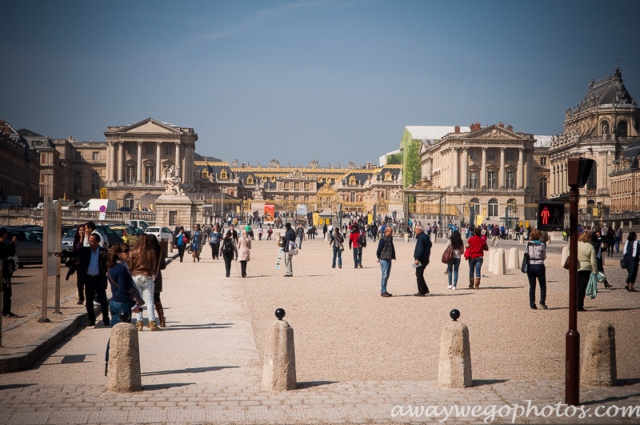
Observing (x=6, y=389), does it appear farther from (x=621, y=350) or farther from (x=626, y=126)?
(x=626, y=126)

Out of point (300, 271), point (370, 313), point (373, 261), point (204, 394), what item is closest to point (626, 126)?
point (373, 261)

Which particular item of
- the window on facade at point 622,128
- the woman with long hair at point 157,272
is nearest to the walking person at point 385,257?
the woman with long hair at point 157,272

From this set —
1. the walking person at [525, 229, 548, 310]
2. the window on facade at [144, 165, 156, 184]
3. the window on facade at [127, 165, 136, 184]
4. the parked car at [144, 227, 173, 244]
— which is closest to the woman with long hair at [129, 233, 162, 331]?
the walking person at [525, 229, 548, 310]

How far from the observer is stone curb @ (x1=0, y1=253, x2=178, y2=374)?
27.2 ft

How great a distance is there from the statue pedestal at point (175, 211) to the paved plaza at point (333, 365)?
1366 inches

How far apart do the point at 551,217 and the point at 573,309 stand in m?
1.26

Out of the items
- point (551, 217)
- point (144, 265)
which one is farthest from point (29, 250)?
point (551, 217)

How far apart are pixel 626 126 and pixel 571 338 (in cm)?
10123

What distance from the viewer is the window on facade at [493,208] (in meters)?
104

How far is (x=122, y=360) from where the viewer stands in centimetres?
718

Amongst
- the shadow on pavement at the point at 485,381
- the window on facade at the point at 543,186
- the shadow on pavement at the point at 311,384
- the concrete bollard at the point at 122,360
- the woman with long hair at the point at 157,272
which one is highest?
the window on facade at the point at 543,186

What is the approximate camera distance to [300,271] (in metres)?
24.9

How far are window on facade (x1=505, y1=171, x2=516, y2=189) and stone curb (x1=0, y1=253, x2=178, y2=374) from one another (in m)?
99.7

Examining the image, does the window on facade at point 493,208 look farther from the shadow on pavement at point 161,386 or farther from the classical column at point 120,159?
the shadow on pavement at point 161,386
